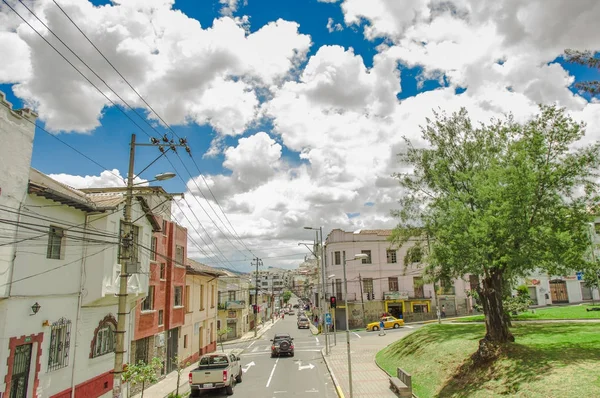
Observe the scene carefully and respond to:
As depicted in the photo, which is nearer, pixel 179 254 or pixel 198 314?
pixel 179 254

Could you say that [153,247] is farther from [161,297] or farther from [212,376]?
[212,376]

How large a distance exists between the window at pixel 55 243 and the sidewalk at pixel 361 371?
42.6 feet

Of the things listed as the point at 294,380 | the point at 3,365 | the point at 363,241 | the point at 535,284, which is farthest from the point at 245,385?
the point at 535,284

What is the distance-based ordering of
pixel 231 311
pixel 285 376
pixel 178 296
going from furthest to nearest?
pixel 231 311 < pixel 178 296 < pixel 285 376

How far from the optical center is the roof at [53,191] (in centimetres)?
1353

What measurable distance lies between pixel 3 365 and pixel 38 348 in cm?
160

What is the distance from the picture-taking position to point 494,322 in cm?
1686

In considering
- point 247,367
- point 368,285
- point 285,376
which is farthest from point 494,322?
point 368,285

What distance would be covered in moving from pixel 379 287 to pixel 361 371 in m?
32.9

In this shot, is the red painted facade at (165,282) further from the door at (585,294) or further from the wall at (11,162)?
the door at (585,294)

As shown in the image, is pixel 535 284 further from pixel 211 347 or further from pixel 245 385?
pixel 245 385

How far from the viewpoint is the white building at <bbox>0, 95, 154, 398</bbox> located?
12.5 m

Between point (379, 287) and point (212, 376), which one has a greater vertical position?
point (379, 287)

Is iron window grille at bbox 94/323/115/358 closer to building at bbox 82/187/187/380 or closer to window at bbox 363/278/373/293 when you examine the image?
building at bbox 82/187/187/380
